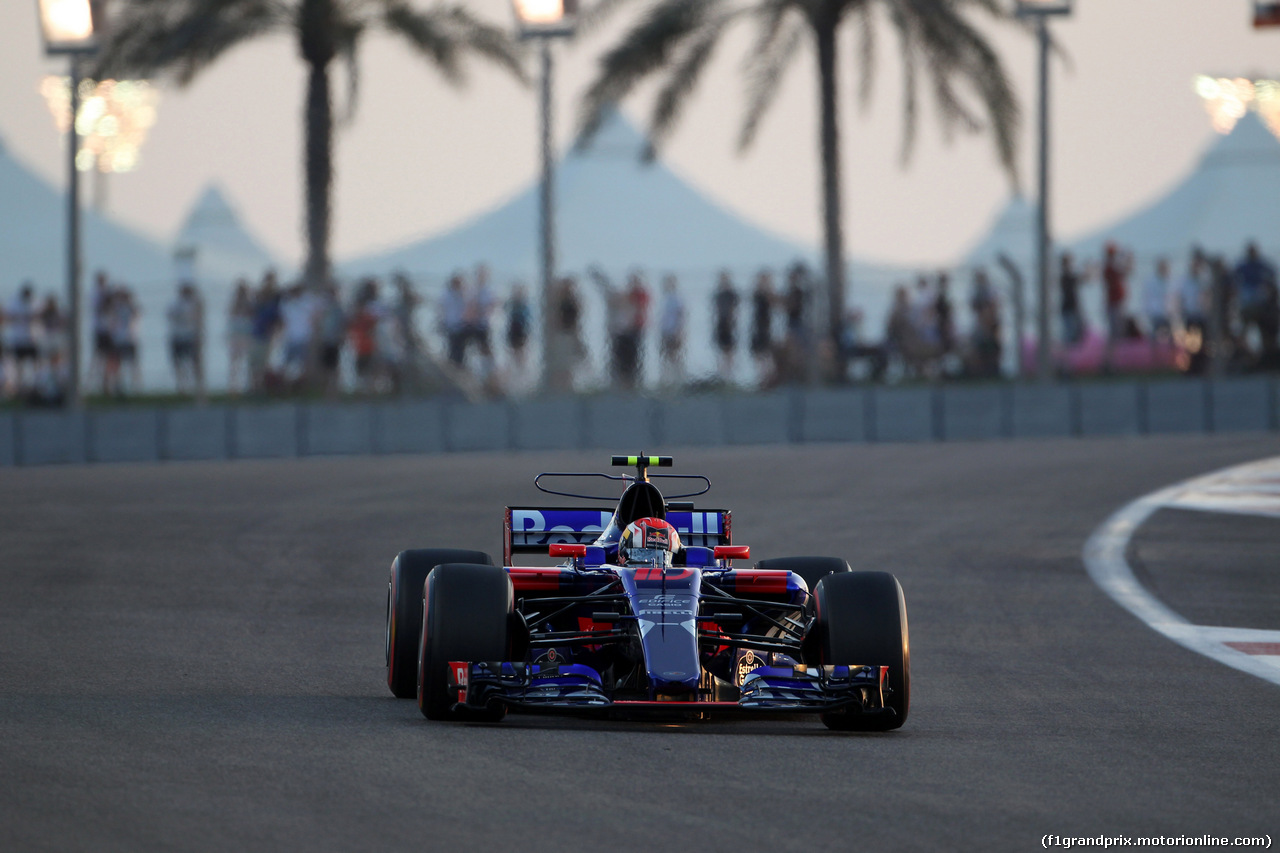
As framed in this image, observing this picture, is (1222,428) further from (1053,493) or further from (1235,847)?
(1235,847)

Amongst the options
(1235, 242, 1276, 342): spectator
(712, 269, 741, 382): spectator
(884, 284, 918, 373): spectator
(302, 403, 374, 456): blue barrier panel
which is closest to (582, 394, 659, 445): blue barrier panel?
(712, 269, 741, 382): spectator

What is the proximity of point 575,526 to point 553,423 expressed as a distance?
13.3 meters

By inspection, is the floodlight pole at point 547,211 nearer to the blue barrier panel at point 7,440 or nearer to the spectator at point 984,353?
the spectator at point 984,353

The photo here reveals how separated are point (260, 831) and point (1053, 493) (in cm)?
1258

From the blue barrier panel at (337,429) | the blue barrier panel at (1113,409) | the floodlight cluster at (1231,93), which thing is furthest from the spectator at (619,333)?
the floodlight cluster at (1231,93)

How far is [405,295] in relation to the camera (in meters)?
22.3

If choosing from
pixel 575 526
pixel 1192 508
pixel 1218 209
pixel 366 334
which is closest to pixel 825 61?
pixel 366 334

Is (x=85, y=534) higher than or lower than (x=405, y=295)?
lower

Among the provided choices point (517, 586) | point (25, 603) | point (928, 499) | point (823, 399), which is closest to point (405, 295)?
point (823, 399)

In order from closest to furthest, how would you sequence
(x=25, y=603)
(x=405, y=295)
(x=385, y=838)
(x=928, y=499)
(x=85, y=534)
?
1. (x=385, y=838)
2. (x=25, y=603)
3. (x=85, y=534)
4. (x=928, y=499)
5. (x=405, y=295)

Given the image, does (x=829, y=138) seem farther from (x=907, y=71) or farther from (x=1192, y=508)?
(x=1192, y=508)

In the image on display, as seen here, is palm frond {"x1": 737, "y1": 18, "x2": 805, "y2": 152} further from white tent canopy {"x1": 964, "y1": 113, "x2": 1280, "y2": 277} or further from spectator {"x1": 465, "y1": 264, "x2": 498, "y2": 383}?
white tent canopy {"x1": 964, "y1": 113, "x2": 1280, "y2": 277}

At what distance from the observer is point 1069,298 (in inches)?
923

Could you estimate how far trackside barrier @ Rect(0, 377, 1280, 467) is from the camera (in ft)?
70.9
